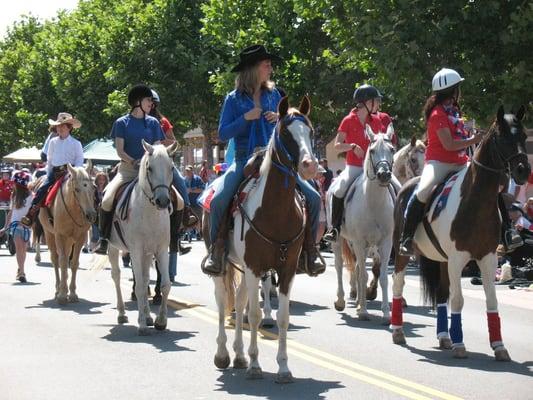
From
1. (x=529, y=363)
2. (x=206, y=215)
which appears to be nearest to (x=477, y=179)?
(x=529, y=363)

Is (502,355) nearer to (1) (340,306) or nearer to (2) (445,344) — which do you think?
(2) (445,344)

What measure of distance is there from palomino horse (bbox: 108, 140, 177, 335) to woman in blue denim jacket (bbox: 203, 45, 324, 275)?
7.41ft

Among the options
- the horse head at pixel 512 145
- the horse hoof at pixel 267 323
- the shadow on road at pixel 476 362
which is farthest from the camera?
the horse hoof at pixel 267 323

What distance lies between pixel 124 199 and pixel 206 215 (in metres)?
3.00

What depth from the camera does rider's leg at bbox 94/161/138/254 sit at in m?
14.6

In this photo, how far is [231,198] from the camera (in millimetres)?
10633

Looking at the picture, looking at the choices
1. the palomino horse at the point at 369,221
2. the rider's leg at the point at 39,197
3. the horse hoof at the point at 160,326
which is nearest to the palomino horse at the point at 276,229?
the horse hoof at the point at 160,326

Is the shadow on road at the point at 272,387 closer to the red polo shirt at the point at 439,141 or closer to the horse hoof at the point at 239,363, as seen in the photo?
the horse hoof at the point at 239,363

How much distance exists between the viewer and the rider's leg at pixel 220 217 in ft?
34.8

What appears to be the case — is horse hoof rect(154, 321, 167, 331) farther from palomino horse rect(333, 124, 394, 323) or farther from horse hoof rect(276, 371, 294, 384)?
horse hoof rect(276, 371, 294, 384)

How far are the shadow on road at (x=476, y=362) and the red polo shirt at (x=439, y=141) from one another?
205 cm

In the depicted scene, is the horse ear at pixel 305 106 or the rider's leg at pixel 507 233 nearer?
the horse ear at pixel 305 106

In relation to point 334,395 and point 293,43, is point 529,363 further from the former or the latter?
point 293,43

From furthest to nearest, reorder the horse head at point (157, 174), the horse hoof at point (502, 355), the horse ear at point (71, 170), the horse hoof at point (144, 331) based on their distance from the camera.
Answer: the horse ear at point (71, 170)
the horse hoof at point (144, 331)
the horse head at point (157, 174)
the horse hoof at point (502, 355)
